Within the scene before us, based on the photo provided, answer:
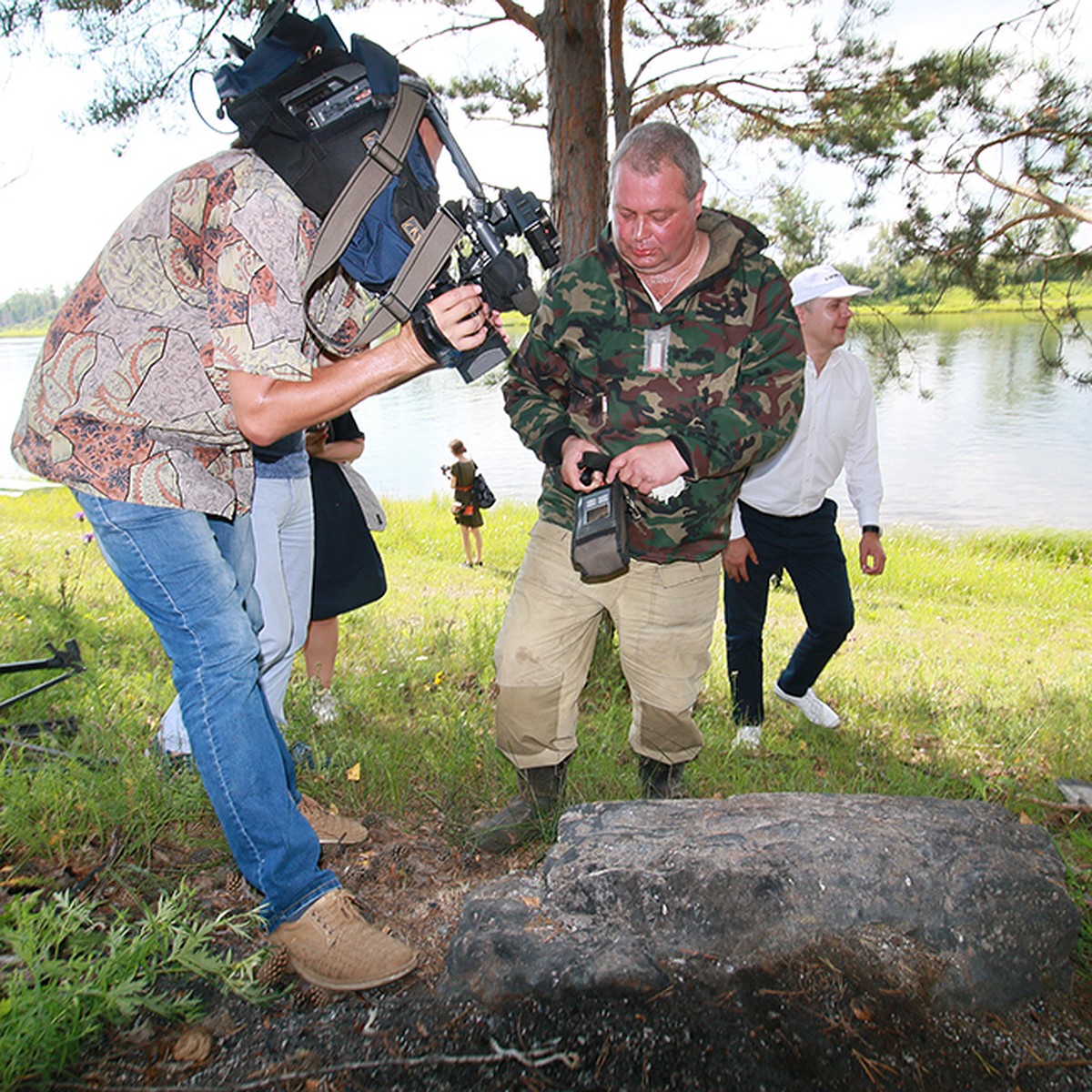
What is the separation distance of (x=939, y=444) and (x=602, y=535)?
20788 millimetres

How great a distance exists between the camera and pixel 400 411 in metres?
29.3

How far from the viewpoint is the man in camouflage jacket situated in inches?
98.4

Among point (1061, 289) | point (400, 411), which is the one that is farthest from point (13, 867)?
point (400, 411)

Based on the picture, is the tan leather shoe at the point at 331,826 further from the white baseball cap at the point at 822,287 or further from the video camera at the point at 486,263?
the white baseball cap at the point at 822,287

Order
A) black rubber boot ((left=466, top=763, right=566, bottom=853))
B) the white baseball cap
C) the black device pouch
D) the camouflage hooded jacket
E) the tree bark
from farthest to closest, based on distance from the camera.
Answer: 1. the tree bark
2. the white baseball cap
3. black rubber boot ((left=466, top=763, right=566, bottom=853))
4. the camouflage hooded jacket
5. the black device pouch

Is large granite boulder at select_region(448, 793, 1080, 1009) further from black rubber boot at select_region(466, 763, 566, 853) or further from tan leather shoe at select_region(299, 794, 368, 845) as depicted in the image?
Answer: tan leather shoe at select_region(299, 794, 368, 845)

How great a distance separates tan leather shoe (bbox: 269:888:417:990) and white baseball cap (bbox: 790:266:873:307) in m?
2.92

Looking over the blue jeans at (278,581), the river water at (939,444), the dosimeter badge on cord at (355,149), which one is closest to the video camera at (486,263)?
the dosimeter badge on cord at (355,149)

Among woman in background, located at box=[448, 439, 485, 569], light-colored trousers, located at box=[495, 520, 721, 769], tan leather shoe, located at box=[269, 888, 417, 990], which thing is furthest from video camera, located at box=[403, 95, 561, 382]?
woman in background, located at box=[448, 439, 485, 569]

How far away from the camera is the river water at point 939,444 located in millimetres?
15211

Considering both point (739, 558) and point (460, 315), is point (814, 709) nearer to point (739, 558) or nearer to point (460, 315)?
point (739, 558)

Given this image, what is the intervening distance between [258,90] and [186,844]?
197 cm

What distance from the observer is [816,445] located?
3.86 meters

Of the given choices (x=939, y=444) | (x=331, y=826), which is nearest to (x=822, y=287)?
(x=331, y=826)
